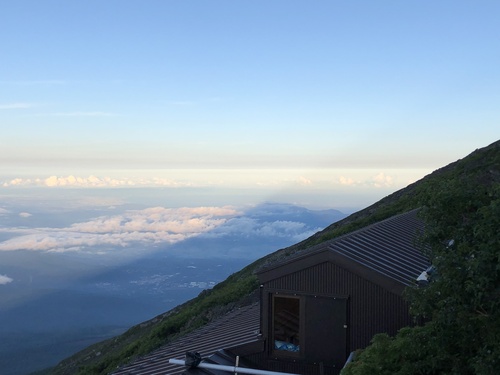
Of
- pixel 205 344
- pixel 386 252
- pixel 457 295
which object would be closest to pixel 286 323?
pixel 386 252

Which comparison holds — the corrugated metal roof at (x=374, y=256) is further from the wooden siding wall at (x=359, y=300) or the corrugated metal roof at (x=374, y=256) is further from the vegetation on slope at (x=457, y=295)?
the vegetation on slope at (x=457, y=295)

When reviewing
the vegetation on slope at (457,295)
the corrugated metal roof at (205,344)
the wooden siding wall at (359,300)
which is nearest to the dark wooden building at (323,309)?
the wooden siding wall at (359,300)

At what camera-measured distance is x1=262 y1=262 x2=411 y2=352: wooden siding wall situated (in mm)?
11859

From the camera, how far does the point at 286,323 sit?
12898mm

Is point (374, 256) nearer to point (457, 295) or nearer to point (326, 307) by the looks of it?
point (326, 307)

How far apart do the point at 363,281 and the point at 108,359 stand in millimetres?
24415

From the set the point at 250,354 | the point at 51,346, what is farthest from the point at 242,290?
the point at 51,346

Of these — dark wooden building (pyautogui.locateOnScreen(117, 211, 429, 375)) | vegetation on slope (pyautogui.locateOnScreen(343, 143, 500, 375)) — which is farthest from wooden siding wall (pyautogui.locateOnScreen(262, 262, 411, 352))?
vegetation on slope (pyautogui.locateOnScreen(343, 143, 500, 375))

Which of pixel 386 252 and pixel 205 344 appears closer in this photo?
pixel 386 252

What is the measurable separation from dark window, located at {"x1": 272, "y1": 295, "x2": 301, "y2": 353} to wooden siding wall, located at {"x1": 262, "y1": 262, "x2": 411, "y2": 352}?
1.69ft

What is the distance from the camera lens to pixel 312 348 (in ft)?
40.7

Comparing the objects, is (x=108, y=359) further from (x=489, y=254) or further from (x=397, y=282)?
(x=489, y=254)

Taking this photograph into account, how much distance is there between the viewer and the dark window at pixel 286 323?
12695mm

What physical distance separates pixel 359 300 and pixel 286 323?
1.91 m
